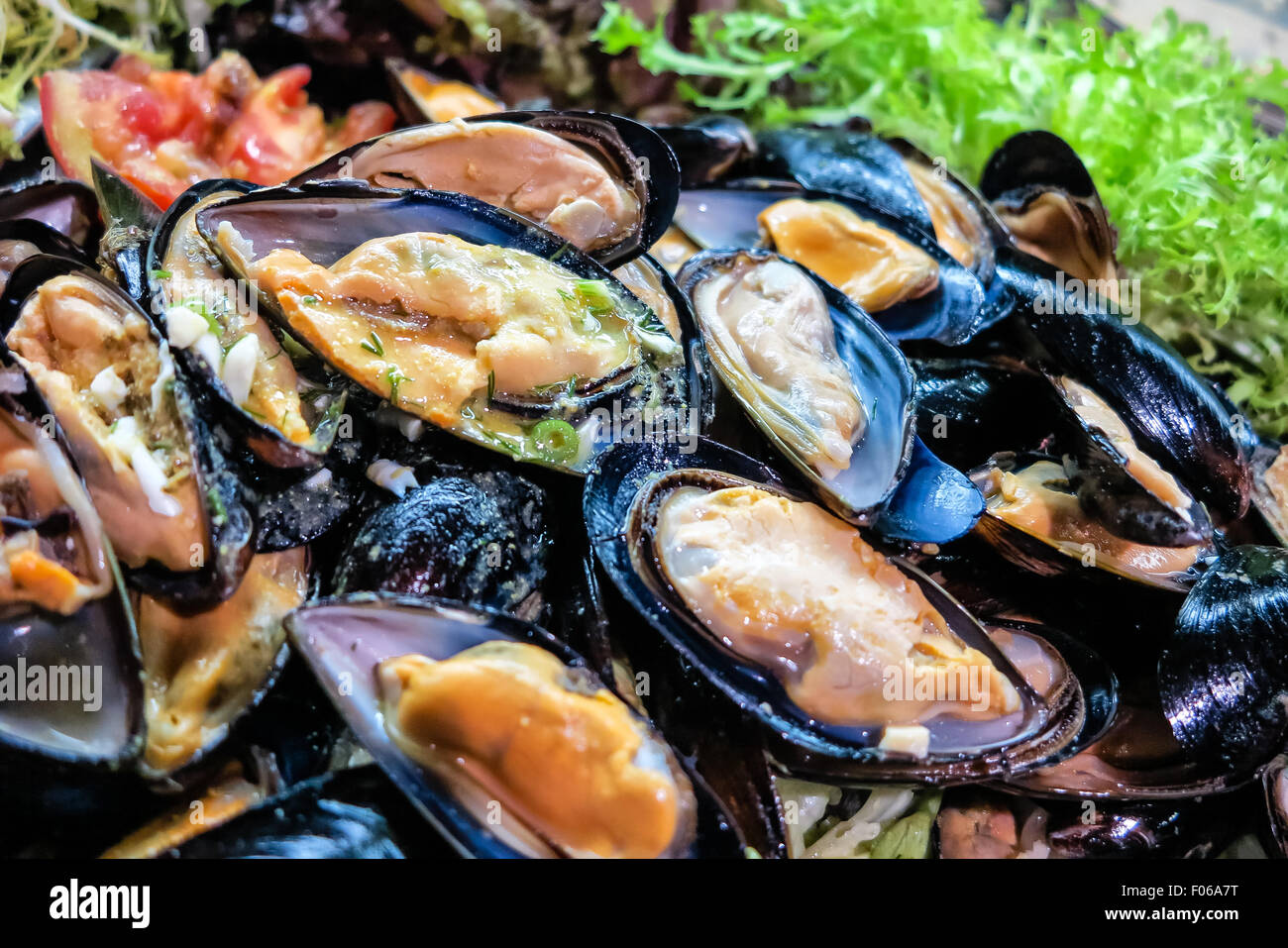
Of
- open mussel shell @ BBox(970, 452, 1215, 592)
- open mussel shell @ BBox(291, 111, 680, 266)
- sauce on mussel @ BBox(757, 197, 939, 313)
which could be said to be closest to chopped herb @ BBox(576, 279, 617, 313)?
open mussel shell @ BBox(291, 111, 680, 266)

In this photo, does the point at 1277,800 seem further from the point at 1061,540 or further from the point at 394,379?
the point at 394,379

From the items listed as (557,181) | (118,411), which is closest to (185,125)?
(557,181)

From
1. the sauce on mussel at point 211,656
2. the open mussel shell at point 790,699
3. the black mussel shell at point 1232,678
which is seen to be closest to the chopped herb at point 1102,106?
the black mussel shell at point 1232,678

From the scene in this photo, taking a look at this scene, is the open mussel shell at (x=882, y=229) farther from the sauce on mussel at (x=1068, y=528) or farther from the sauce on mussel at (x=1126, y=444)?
the sauce on mussel at (x=1068, y=528)

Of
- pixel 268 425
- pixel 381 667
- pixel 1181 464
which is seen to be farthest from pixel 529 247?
pixel 1181 464

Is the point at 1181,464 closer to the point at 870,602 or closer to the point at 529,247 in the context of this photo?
the point at 870,602
